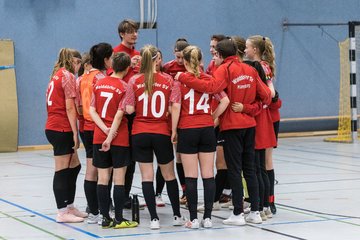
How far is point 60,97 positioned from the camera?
24.5ft

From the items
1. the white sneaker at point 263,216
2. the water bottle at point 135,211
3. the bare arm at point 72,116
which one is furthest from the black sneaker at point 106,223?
the white sneaker at point 263,216

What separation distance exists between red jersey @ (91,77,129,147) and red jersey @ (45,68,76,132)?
415 millimetres

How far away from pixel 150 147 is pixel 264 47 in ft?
5.43

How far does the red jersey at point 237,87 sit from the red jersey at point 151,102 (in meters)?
0.48

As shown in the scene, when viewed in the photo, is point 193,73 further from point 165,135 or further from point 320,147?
point 320,147

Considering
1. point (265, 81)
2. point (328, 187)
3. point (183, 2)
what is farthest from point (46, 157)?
point (265, 81)

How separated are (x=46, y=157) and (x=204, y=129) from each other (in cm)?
761

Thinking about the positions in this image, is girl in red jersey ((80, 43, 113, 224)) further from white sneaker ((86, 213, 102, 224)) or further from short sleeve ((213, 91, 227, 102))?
short sleeve ((213, 91, 227, 102))

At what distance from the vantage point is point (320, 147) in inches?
591

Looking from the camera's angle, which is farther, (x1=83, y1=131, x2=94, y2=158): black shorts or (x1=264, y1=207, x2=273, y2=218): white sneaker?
(x1=264, y1=207, x2=273, y2=218): white sneaker

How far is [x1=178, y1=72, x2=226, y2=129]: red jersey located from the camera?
6977mm

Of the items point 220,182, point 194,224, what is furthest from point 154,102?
point 220,182

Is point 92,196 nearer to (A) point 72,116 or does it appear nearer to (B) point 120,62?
(A) point 72,116

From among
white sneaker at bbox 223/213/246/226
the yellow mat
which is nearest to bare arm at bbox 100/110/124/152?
white sneaker at bbox 223/213/246/226
